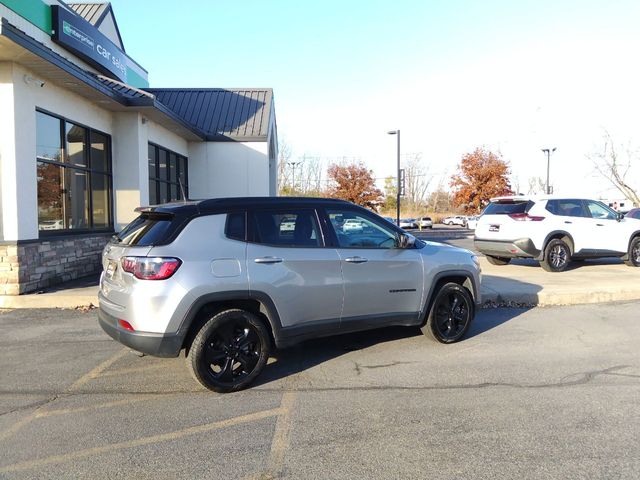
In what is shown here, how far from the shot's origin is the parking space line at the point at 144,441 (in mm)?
3235

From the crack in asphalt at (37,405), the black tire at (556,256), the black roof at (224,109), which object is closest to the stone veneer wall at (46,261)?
the crack in asphalt at (37,405)

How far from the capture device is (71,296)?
8258mm

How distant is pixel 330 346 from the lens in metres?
5.98

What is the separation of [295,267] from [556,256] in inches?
346

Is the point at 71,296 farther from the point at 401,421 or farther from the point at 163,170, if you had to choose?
the point at 163,170

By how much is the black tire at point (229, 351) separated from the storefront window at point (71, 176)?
22.4 feet

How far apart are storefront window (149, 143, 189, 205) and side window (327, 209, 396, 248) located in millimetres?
9136

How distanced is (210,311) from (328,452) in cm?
170

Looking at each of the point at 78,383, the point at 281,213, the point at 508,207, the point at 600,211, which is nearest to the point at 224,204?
the point at 281,213

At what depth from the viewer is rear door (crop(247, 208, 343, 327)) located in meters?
4.59

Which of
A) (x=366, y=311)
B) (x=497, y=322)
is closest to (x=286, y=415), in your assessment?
(x=366, y=311)

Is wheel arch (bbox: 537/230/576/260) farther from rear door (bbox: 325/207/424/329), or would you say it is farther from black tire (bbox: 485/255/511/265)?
rear door (bbox: 325/207/424/329)

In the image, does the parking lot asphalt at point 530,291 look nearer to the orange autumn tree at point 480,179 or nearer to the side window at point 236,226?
the side window at point 236,226

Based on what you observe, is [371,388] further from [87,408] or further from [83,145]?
[83,145]
